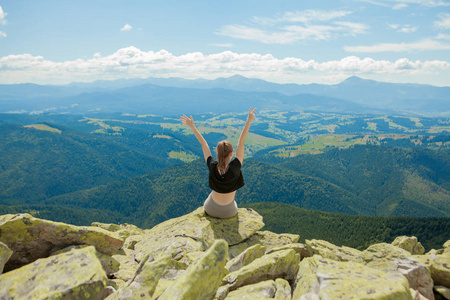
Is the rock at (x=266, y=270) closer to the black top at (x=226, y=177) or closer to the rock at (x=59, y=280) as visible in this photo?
the black top at (x=226, y=177)

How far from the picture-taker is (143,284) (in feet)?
28.5

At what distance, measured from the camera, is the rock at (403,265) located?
12086 millimetres

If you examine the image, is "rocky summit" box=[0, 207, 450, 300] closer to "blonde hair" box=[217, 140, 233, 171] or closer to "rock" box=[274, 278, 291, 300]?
"rock" box=[274, 278, 291, 300]

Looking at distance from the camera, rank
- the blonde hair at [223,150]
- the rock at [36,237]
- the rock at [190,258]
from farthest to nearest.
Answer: the blonde hair at [223,150] < the rock at [190,258] < the rock at [36,237]

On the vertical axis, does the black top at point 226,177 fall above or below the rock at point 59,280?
above

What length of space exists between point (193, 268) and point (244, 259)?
653 centimetres

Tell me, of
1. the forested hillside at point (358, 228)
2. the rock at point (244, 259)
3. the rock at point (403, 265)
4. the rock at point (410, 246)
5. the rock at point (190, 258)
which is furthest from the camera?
the forested hillside at point (358, 228)

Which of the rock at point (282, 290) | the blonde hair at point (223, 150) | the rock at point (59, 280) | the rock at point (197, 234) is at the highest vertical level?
the blonde hair at point (223, 150)

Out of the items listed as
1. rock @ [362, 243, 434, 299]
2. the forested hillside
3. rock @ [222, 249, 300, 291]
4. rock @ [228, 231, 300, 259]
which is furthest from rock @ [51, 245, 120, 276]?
the forested hillside

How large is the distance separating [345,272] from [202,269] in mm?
5125

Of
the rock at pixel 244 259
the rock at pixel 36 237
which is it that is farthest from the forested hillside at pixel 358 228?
the rock at pixel 36 237

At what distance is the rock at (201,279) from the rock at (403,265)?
9.99m

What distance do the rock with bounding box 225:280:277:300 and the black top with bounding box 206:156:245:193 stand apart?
5.99 m

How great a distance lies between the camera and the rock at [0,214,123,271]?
11.7 meters
